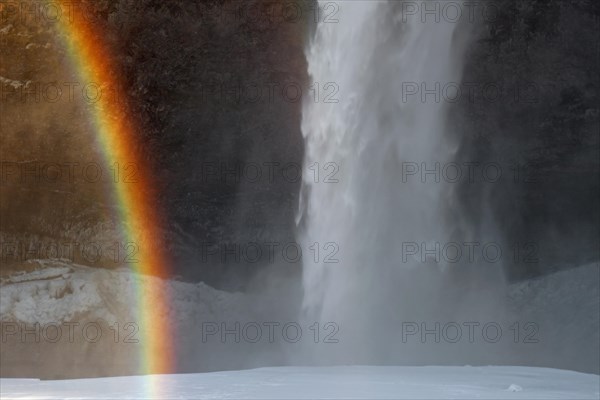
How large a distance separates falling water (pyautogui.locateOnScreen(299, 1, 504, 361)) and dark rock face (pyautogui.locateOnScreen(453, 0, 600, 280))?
1.98ft

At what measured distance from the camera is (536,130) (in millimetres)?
17391

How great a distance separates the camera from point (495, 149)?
17688 millimetres

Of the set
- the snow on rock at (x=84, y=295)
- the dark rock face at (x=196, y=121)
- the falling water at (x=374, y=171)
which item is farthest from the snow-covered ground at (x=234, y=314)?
the falling water at (x=374, y=171)

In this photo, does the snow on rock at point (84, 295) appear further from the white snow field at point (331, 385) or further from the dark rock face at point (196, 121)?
the white snow field at point (331, 385)

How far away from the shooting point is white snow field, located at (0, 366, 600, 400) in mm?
10266

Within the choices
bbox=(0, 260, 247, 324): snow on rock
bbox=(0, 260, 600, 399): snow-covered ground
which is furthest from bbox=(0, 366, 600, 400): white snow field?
bbox=(0, 260, 247, 324): snow on rock

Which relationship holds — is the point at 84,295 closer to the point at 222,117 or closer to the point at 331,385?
the point at 222,117

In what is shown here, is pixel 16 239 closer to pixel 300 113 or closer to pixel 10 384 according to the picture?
pixel 10 384

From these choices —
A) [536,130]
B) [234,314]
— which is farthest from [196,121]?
[536,130]

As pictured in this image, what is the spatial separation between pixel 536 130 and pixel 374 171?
3.50 m

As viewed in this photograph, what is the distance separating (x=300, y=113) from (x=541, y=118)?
4962 mm

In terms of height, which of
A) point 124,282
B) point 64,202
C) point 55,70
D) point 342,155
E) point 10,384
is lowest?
point 10,384

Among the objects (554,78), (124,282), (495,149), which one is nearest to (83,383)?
(124,282)

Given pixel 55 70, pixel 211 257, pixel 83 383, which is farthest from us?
pixel 211 257
